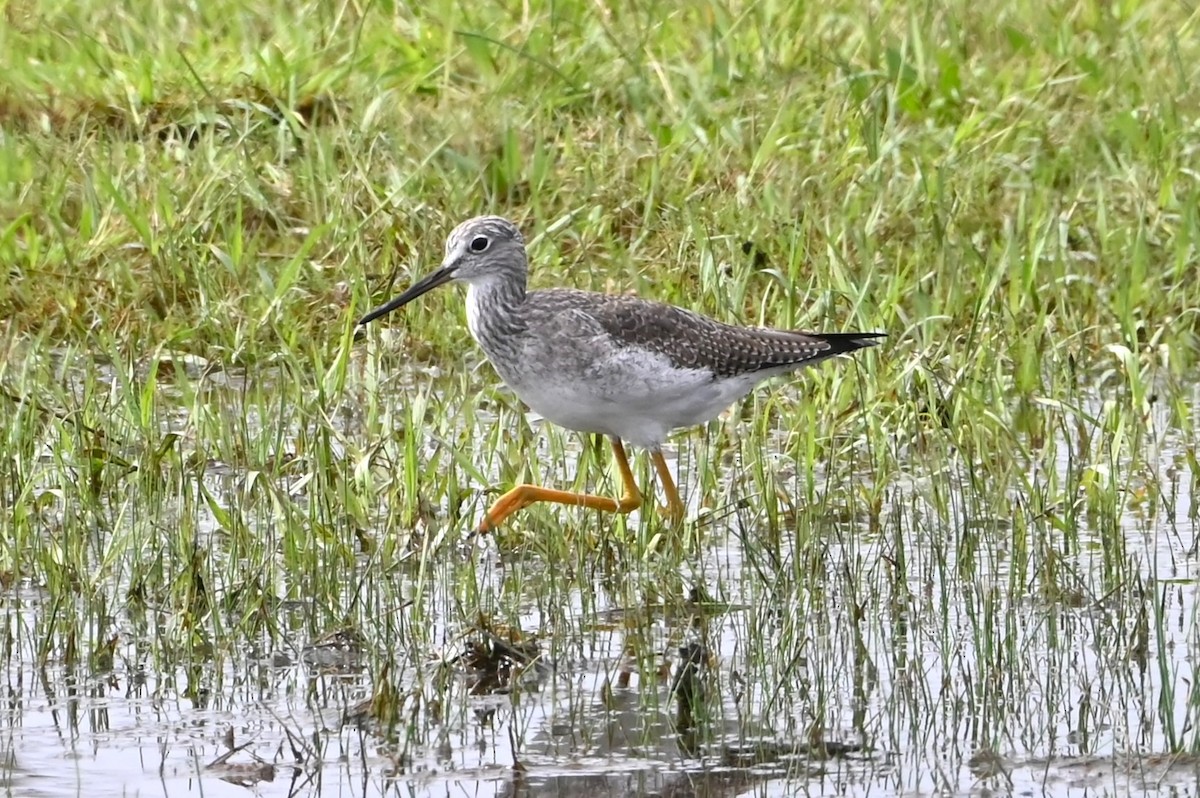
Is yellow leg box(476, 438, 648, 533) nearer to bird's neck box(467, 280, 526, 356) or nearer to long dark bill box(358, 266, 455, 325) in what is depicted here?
bird's neck box(467, 280, 526, 356)

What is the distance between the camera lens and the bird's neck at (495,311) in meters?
7.15

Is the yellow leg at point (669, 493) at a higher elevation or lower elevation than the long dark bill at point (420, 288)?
lower

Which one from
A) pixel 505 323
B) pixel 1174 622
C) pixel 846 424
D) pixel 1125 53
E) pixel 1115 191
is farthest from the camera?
pixel 1125 53

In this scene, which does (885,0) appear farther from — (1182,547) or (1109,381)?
(1182,547)

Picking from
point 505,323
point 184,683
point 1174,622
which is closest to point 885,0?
point 505,323

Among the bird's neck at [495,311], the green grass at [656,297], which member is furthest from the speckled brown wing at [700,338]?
the green grass at [656,297]

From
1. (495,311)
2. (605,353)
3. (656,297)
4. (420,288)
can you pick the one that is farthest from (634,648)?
(656,297)

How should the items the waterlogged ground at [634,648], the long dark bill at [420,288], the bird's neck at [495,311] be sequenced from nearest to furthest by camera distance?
the waterlogged ground at [634,648] < the bird's neck at [495,311] < the long dark bill at [420,288]

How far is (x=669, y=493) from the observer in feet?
23.4

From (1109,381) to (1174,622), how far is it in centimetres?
233

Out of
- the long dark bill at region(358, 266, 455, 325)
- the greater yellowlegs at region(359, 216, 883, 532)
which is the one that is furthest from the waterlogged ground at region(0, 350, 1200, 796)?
the long dark bill at region(358, 266, 455, 325)

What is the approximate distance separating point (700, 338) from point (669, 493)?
559 millimetres

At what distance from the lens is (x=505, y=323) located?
7152 mm

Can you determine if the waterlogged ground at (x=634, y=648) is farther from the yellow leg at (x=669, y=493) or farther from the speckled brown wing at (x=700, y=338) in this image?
the speckled brown wing at (x=700, y=338)
